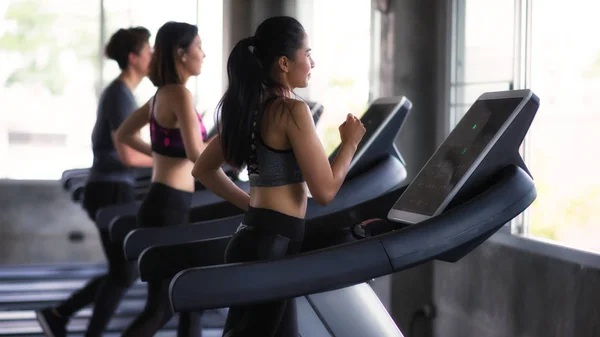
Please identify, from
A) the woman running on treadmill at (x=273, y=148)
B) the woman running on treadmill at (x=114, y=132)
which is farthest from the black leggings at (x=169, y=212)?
the woman running on treadmill at (x=273, y=148)

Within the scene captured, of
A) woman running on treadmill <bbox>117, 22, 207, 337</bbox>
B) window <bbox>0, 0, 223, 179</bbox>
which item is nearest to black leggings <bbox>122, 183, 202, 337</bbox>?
woman running on treadmill <bbox>117, 22, 207, 337</bbox>

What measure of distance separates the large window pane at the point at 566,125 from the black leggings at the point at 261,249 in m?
1.14

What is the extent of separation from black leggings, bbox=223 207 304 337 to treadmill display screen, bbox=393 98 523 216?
286 millimetres

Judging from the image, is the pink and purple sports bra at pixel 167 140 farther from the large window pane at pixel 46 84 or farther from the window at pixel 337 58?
the large window pane at pixel 46 84

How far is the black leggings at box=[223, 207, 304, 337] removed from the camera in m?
1.96

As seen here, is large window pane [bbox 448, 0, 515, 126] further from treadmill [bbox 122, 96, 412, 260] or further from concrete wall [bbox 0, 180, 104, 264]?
concrete wall [bbox 0, 180, 104, 264]

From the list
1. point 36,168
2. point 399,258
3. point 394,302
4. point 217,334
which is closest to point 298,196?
point 399,258

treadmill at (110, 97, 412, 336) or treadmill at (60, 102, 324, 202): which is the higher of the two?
treadmill at (110, 97, 412, 336)

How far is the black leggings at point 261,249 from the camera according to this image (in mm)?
1957

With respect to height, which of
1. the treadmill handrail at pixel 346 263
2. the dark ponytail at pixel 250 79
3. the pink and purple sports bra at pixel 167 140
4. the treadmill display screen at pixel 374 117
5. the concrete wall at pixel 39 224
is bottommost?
the concrete wall at pixel 39 224

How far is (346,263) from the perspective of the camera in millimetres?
1756

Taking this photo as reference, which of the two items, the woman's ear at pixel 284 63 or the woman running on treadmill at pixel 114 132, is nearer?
the woman's ear at pixel 284 63

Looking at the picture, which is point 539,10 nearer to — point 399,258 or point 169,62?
point 169,62

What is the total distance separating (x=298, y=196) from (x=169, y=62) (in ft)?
3.96
